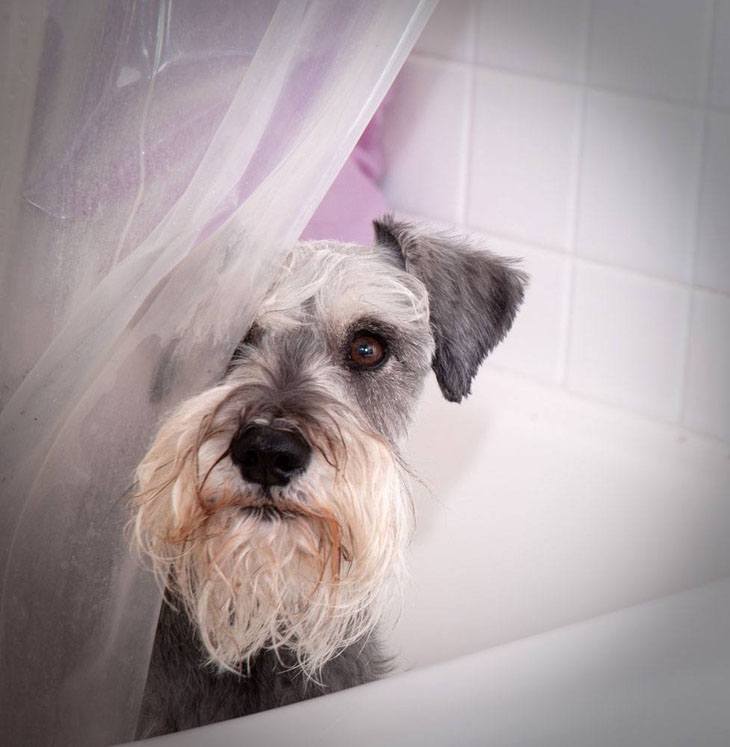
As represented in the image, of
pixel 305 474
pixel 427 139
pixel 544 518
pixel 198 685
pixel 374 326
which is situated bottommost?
pixel 198 685

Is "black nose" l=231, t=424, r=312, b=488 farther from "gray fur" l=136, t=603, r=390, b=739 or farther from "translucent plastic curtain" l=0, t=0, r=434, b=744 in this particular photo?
"gray fur" l=136, t=603, r=390, b=739

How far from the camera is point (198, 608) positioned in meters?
1.41

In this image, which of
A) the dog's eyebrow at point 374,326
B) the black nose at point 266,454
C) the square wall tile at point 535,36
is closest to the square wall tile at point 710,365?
the square wall tile at point 535,36

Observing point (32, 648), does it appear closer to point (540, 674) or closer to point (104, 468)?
point (104, 468)

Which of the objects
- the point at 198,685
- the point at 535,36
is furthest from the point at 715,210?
the point at 198,685

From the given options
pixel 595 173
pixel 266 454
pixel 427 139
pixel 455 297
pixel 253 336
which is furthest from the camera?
pixel 427 139

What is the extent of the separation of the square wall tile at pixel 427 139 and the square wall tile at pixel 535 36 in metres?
0.09

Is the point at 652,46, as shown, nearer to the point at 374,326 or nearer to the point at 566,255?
the point at 566,255

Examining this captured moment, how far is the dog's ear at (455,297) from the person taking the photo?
158cm

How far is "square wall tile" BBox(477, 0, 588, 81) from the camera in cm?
208

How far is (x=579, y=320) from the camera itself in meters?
2.21

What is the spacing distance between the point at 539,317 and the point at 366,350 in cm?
82

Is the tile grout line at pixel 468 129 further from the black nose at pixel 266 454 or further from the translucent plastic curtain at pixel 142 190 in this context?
the black nose at pixel 266 454

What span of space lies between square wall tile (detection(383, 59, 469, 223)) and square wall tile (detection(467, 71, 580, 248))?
0.13ft
